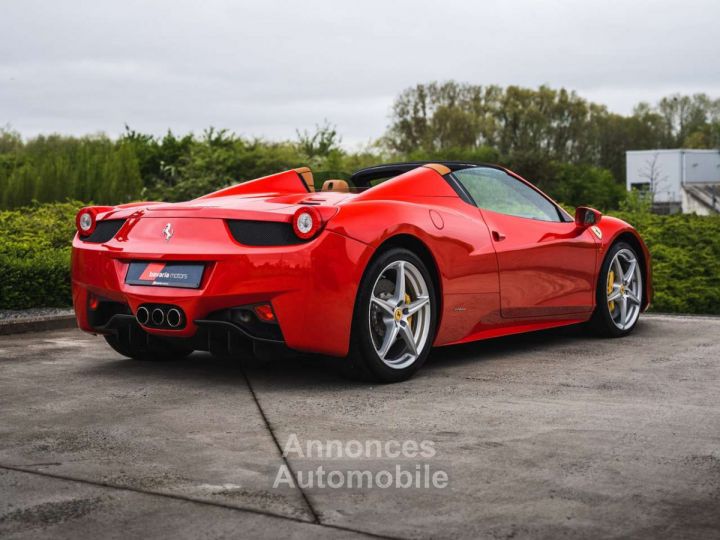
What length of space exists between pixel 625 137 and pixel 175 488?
2874 inches

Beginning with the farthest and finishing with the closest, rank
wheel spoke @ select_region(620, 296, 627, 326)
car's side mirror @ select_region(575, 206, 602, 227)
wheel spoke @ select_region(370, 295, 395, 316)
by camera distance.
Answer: wheel spoke @ select_region(620, 296, 627, 326), car's side mirror @ select_region(575, 206, 602, 227), wheel spoke @ select_region(370, 295, 395, 316)

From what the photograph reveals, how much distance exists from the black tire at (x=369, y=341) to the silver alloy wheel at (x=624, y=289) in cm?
246

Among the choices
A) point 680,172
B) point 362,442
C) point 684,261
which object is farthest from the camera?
point 680,172

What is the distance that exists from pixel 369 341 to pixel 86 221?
6.38ft

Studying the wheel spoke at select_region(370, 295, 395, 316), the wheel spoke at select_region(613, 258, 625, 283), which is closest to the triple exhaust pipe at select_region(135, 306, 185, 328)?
the wheel spoke at select_region(370, 295, 395, 316)

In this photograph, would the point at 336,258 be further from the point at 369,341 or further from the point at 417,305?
the point at 417,305

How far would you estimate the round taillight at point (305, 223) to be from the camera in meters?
A: 5.11

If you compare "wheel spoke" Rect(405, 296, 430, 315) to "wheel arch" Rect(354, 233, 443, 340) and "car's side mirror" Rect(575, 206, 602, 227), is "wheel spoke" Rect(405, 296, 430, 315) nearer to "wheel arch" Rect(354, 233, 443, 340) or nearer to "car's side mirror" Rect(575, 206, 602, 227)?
"wheel arch" Rect(354, 233, 443, 340)

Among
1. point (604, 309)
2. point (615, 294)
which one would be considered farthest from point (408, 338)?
point (615, 294)

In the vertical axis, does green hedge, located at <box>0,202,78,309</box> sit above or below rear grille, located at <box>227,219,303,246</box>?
below

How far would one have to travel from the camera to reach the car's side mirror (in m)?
→ 7.13

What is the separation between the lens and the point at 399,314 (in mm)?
5535

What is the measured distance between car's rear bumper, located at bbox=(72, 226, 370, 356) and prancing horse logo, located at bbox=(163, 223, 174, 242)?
0.58ft

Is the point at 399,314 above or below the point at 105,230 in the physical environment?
below
